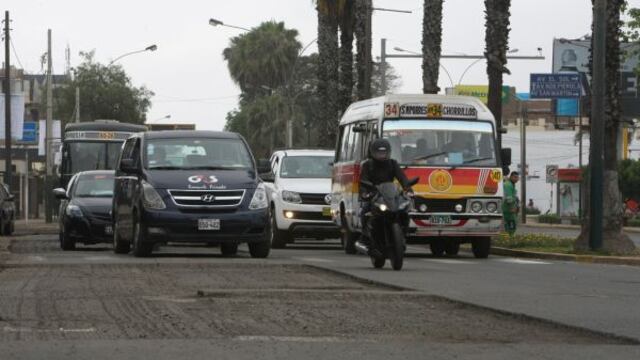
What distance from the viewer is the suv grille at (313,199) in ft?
95.8

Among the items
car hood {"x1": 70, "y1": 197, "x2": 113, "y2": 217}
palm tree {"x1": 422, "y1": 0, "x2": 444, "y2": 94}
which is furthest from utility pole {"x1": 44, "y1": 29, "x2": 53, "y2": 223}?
car hood {"x1": 70, "y1": 197, "x2": 113, "y2": 217}

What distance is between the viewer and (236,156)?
22.8 metres

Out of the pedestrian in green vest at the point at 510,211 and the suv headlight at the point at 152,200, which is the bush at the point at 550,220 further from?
the suv headlight at the point at 152,200

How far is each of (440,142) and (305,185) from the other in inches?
205

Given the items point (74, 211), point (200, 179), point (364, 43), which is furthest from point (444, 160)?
point (364, 43)

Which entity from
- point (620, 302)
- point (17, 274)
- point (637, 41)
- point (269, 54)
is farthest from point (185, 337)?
point (269, 54)

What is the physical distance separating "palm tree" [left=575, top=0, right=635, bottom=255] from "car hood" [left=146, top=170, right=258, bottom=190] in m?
7.03

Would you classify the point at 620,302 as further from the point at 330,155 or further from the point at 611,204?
the point at 330,155

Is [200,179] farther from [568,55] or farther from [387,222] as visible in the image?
[568,55]

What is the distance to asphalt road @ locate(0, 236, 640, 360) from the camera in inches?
384

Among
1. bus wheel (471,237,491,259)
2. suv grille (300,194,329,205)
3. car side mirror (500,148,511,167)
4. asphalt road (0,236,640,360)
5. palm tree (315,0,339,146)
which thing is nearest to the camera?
asphalt road (0,236,640,360)

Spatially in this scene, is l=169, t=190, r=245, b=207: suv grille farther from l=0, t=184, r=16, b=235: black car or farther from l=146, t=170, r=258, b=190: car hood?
l=0, t=184, r=16, b=235: black car

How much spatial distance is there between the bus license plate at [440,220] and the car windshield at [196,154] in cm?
338

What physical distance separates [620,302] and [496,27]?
18855 mm
